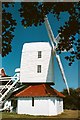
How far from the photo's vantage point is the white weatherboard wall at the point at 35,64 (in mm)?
37062

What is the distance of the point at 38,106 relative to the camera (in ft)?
113

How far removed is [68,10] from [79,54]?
63.8 inches

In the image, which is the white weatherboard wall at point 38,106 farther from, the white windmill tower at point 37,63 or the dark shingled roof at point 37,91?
the white windmill tower at point 37,63

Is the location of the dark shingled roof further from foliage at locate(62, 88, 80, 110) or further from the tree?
the tree

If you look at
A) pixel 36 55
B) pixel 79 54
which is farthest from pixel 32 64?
pixel 79 54

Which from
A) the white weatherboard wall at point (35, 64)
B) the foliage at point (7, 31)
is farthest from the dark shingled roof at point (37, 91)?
the foliage at point (7, 31)

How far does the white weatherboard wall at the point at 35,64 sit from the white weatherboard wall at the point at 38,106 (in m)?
3.07

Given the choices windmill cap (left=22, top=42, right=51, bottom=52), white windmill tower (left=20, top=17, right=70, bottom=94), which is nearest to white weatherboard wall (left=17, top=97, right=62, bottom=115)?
white windmill tower (left=20, top=17, right=70, bottom=94)

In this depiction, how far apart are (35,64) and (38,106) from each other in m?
5.23

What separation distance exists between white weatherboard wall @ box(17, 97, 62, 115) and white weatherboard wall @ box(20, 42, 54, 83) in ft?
10.1

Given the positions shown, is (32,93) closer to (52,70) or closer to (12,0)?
(52,70)

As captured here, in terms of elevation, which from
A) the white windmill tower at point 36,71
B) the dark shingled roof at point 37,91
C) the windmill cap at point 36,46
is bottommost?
the dark shingled roof at point 37,91

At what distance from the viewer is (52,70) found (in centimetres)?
3819

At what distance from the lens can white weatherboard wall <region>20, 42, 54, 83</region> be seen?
37.1 m
